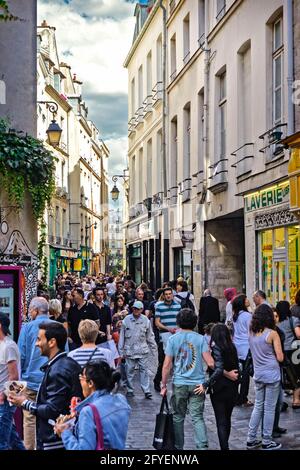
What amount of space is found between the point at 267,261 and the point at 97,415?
40.6ft

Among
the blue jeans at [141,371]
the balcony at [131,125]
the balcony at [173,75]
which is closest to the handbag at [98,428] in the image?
the blue jeans at [141,371]

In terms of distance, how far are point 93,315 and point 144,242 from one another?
22.1m

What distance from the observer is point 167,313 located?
12312mm

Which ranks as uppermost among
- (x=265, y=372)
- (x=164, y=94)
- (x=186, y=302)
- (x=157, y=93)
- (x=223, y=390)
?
(x=157, y=93)

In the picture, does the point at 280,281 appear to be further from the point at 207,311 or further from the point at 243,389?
the point at 243,389

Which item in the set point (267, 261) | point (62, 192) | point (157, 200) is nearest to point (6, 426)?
point (267, 261)

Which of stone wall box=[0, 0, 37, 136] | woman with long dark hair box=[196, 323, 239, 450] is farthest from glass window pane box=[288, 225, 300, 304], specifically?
woman with long dark hair box=[196, 323, 239, 450]

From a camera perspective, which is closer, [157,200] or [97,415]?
[97,415]

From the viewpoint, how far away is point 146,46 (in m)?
32.9

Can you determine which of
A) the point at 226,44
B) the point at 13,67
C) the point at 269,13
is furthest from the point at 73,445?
the point at 226,44

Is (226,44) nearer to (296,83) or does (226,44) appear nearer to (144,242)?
(296,83)

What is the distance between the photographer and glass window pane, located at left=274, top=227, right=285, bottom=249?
601 inches

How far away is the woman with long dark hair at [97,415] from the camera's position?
4.38 m

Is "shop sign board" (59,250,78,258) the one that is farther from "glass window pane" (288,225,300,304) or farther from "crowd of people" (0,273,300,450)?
"crowd of people" (0,273,300,450)
